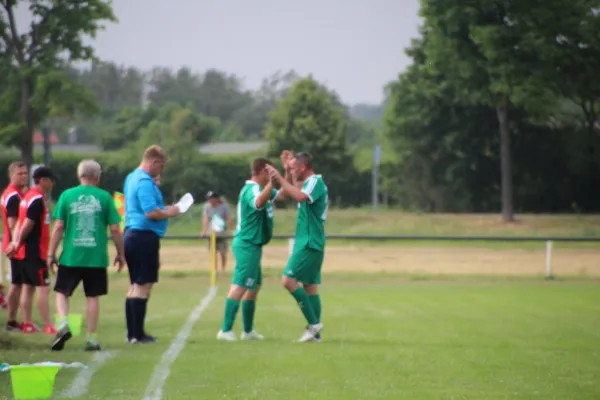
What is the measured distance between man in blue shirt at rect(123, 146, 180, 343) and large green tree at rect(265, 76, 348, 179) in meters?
56.4

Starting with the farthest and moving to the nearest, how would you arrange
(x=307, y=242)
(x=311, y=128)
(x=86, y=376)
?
(x=311, y=128) < (x=307, y=242) < (x=86, y=376)

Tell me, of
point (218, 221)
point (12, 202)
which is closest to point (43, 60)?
point (218, 221)

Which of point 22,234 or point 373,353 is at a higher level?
point 22,234

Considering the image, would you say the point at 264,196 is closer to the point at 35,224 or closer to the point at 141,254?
the point at 141,254

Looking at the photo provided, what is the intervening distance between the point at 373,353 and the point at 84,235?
3031mm

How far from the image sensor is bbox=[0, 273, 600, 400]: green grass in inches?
372

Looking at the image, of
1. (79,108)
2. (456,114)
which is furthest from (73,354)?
(456,114)

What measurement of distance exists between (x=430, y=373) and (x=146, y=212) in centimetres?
366

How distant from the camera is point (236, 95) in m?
180

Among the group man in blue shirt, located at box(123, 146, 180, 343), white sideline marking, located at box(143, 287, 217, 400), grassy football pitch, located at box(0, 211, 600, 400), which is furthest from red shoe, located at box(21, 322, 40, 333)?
man in blue shirt, located at box(123, 146, 180, 343)

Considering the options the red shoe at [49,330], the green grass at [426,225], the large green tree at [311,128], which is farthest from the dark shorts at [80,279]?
the large green tree at [311,128]

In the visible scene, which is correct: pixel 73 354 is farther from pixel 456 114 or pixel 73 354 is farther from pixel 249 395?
pixel 456 114

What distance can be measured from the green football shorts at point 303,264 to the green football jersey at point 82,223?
2107mm

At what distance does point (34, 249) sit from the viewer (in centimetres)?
1437
